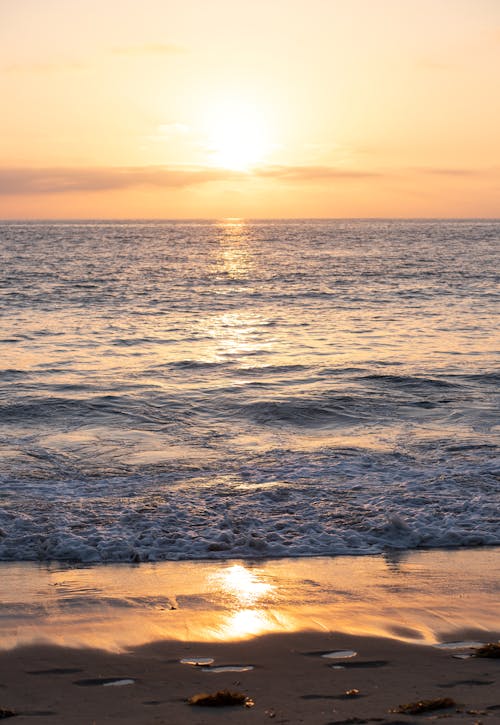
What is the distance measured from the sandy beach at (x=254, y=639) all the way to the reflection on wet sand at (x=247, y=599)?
0.02 meters

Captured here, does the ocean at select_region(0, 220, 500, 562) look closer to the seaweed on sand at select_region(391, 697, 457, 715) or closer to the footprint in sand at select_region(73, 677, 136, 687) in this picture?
the footprint in sand at select_region(73, 677, 136, 687)

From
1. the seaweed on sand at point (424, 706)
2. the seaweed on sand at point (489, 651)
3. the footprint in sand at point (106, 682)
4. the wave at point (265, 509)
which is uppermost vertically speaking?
the seaweed on sand at point (424, 706)

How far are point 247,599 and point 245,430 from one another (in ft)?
25.9

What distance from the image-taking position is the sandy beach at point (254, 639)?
487 centimetres

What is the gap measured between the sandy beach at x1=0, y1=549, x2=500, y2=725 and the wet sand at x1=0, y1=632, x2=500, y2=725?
0.01 meters

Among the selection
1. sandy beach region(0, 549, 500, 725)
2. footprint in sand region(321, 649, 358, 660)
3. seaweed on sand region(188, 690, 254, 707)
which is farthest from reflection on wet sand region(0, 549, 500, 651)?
seaweed on sand region(188, 690, 254, 707)

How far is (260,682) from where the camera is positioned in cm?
527

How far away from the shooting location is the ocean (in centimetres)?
894

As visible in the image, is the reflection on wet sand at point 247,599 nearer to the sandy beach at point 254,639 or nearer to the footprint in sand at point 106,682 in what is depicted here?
the sandy beach at point 254,639

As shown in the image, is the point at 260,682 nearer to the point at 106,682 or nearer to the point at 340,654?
the point at 340,654

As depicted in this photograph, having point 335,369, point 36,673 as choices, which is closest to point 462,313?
point 335,369

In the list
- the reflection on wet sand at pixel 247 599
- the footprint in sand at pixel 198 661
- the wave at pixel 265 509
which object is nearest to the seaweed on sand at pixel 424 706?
the reflection on wet sand at pixel 247 599

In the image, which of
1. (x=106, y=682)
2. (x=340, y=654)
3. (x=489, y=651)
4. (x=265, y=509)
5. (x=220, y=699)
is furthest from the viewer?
(x=265, y=509)

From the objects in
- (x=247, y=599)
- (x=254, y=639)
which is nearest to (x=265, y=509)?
(x=247, y=599)
